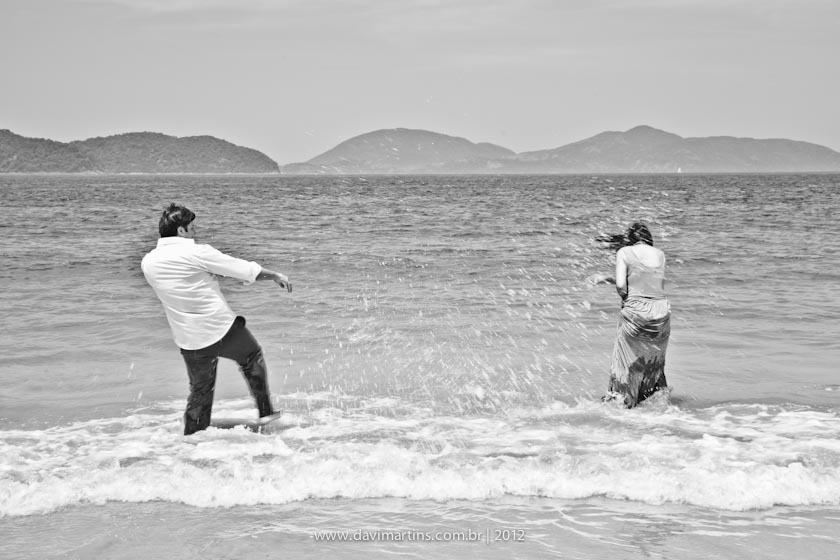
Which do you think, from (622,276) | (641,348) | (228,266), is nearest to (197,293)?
(228,266)

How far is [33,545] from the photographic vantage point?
4.66 metres

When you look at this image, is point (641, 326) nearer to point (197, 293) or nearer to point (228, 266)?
point (228, 266)

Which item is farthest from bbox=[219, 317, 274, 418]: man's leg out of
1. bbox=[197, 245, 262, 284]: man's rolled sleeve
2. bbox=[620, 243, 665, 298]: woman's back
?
bbox=[620, 243, 665, 298]: woman's back

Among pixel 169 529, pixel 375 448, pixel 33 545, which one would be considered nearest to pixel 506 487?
pixel 375 448

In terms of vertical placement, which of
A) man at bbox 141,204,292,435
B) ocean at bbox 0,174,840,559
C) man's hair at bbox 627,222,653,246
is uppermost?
man's hair at bbox 627,222,653,246

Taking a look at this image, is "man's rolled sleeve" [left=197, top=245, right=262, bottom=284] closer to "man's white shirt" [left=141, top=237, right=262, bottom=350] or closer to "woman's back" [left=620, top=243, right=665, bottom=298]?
"man's white shirt" [left=141, top=237, right=262, bottom=350]

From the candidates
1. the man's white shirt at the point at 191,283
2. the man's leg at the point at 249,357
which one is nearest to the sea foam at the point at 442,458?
the man's leg at the point at 249,357

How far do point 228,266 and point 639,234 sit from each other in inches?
155

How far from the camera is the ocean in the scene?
15.9 ft

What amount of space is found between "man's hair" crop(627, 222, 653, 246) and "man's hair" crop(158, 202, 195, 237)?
4118 mm

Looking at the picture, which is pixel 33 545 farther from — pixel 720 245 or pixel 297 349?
pixel 720 245

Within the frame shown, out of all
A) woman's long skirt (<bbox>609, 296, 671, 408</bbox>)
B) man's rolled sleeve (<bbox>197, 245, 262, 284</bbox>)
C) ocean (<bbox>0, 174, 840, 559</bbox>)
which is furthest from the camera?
woman's long skirt (<bbox>609, 296, 671, 408</bbox>)

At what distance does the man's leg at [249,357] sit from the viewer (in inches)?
255

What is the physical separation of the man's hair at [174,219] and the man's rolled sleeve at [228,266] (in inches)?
10.4
